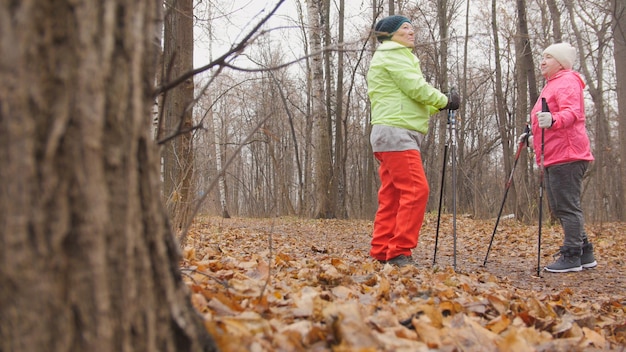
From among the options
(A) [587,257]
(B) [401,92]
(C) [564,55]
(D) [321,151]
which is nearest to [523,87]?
(D) [321,151]

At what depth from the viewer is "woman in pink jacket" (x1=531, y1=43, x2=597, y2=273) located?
471 cm

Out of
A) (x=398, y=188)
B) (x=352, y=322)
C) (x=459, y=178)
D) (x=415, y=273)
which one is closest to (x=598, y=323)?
(x=415, y=273)

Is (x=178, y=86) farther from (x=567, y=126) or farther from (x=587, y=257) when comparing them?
(x=587, y=257)

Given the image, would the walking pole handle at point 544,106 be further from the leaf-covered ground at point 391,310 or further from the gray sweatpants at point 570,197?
the leaf-covered ground at point 391,310

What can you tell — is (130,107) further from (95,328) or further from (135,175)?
(95,328)

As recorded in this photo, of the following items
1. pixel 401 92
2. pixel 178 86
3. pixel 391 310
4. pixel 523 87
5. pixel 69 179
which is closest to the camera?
pixel 69 179

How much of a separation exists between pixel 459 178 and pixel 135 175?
2275 centimetres

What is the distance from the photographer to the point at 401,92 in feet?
14.7

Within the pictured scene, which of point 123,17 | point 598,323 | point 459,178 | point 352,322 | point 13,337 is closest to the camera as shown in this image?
point 13,337

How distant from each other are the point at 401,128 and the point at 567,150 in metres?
1.75

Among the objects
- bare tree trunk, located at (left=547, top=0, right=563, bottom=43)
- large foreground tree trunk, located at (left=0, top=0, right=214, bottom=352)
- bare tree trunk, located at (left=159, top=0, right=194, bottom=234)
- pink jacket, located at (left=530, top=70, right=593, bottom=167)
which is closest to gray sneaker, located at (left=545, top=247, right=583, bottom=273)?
pink jacket, located at (left=530, top=70, right=593, bottom=167)

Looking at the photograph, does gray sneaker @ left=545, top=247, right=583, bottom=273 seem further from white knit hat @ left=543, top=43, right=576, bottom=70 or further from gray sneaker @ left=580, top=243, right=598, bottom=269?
white knit hat @ left=543, top=43, right=576, bottom=70

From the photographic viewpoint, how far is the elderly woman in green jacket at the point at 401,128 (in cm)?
431

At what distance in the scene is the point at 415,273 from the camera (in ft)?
12.5
